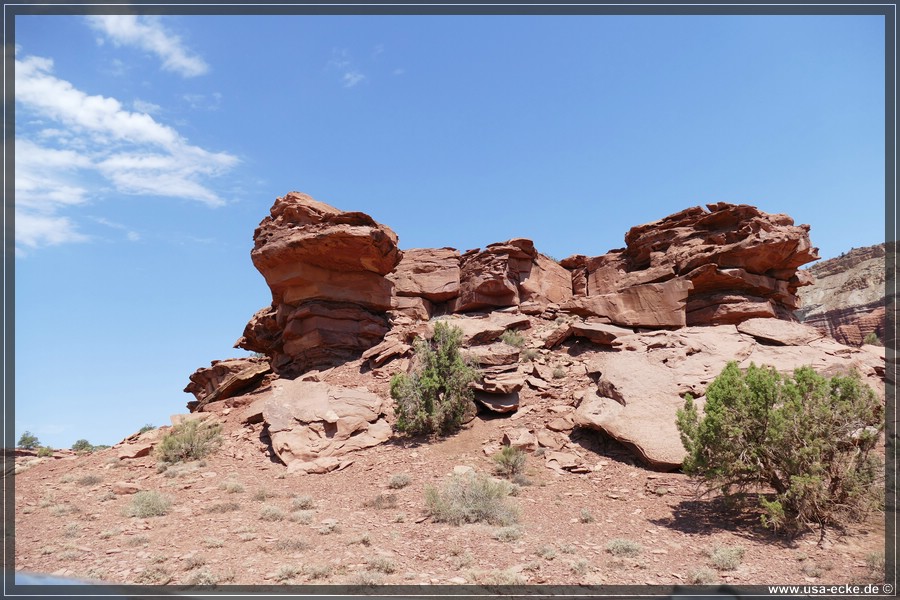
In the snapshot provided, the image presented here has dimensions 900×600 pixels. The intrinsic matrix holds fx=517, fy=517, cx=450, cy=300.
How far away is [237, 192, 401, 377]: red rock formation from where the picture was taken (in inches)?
850

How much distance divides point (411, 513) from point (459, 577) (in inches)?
134

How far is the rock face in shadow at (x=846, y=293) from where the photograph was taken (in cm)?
3746

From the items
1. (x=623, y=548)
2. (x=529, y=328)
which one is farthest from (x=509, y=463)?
(x=529, y=328)

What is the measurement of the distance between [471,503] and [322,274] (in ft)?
47.3

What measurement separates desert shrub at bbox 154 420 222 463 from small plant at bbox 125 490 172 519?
415cm

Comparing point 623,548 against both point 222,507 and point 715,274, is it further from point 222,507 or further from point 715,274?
point 715,274

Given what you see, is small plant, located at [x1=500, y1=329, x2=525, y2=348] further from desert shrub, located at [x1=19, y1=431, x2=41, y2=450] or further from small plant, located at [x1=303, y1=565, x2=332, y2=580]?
desert shrub, located at [x1=19, y1=431, x2=41, y2=450]

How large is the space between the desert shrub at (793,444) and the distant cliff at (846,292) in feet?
90.4

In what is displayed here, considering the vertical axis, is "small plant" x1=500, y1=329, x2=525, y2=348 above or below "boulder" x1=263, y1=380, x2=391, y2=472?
above

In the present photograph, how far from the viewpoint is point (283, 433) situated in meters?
16.0

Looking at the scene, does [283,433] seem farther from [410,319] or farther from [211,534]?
[410,319]

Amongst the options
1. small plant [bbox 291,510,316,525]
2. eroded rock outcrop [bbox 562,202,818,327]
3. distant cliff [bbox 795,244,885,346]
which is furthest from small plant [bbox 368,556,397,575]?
distant cliff [bbox 795,244,885,346]

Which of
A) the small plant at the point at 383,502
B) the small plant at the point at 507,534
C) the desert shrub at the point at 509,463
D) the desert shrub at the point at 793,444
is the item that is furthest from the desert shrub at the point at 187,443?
the desert shrub at the point at 793,444

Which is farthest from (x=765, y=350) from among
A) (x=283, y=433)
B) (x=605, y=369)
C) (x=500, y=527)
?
(x=283, y=433)
